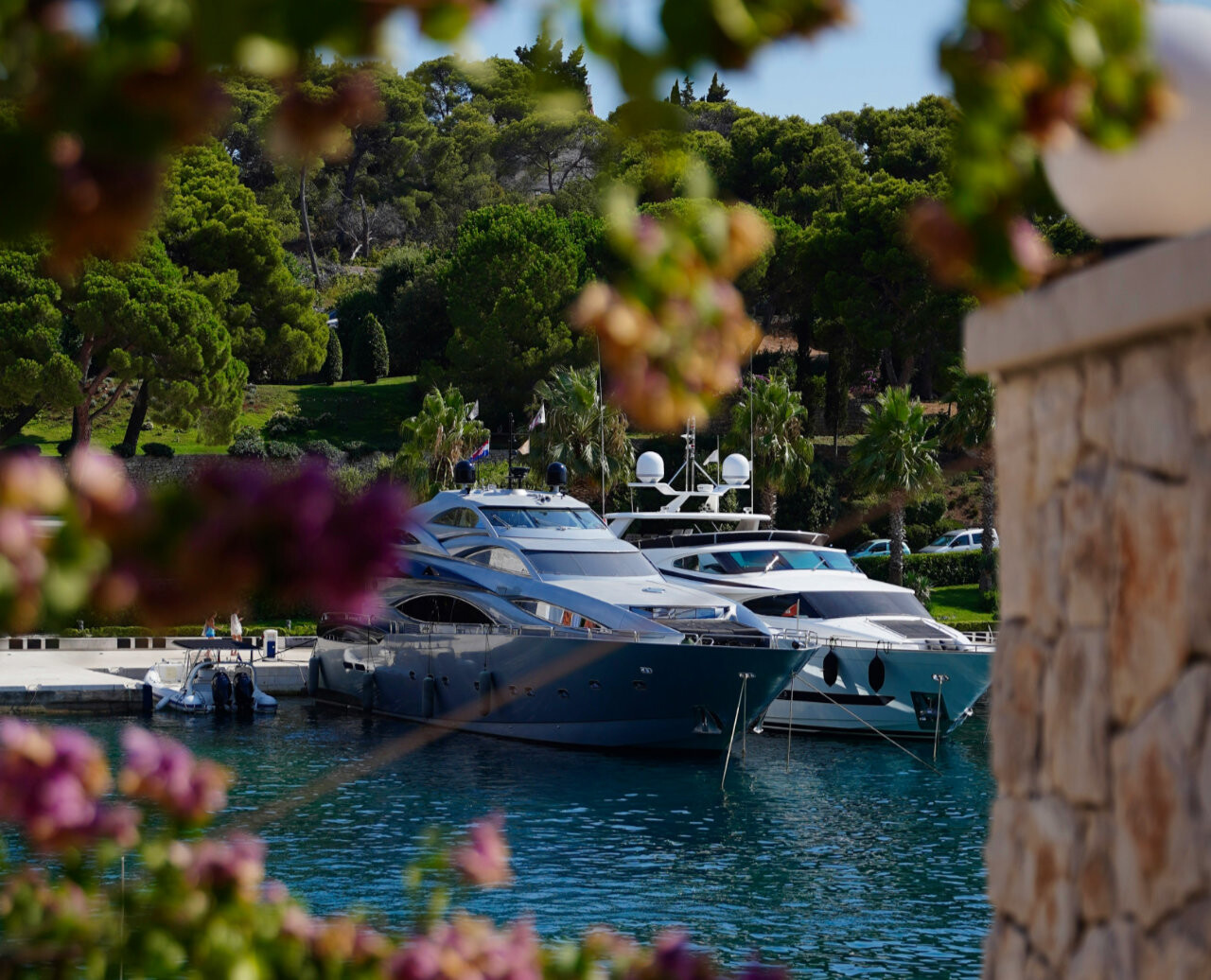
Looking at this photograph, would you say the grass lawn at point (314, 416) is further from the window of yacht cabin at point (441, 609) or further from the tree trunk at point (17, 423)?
the window of yacht cabin at point (441, 609)

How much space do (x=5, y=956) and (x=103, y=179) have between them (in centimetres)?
150

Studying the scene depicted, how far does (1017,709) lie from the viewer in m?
3.19

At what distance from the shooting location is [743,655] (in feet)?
65.0

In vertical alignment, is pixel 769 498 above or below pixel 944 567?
above

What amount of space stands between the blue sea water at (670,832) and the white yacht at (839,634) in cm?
56

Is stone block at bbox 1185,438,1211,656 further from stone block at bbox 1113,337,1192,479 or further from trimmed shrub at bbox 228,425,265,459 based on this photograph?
trimmed shrub at bbox 228,425,265,459

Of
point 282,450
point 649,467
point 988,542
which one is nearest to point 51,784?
point 649,467

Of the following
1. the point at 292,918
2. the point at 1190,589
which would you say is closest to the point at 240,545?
the point at 292,918

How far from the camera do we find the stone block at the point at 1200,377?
2.51 metres

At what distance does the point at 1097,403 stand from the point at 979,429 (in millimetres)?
34787

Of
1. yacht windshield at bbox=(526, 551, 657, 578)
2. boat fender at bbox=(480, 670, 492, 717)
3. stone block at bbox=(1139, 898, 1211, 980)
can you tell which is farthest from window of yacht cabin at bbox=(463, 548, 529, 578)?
stone block at bbox=(1139, 898, 1211, 980)

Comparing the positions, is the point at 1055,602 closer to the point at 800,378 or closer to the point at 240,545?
the point at 240,545

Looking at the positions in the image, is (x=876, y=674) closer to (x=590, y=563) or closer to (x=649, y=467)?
(x=590, y=563)

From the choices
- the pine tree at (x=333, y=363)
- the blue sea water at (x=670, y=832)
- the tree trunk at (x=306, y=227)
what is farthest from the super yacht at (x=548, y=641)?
the tree trunk at (x=306, y=227)
